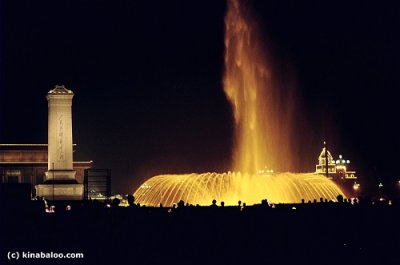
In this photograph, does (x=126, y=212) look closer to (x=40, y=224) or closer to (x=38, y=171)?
(x=40, y=224)

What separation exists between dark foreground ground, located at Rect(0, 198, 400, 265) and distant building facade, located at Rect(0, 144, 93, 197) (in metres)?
74.3

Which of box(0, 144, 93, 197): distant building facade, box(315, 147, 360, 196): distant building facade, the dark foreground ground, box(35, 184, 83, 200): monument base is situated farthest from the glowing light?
box(315, 147, 360, 196): distant building facade

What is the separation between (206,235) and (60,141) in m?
54.9

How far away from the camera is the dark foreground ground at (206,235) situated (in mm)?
27625

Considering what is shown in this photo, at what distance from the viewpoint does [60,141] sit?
8312cm

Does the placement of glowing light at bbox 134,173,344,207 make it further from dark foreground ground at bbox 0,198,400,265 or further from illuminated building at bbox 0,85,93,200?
illuminated building at bbox 0,85,93,200

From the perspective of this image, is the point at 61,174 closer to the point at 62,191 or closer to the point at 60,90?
the point at 62,191

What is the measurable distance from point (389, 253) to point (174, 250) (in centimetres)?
690

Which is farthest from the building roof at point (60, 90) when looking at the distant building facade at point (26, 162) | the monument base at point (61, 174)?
the distant building facade at point (26, 162)

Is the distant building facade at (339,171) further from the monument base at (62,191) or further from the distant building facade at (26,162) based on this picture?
the monument base at (62,191)

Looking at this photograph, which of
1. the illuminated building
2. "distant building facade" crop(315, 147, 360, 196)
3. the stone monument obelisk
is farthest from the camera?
"distant building facade" crop(315, 147, 360, 196)

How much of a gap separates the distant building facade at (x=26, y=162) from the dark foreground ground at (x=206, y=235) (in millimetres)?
74309

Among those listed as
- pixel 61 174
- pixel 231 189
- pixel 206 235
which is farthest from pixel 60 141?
pixel 206 235

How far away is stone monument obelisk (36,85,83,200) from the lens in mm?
81812
